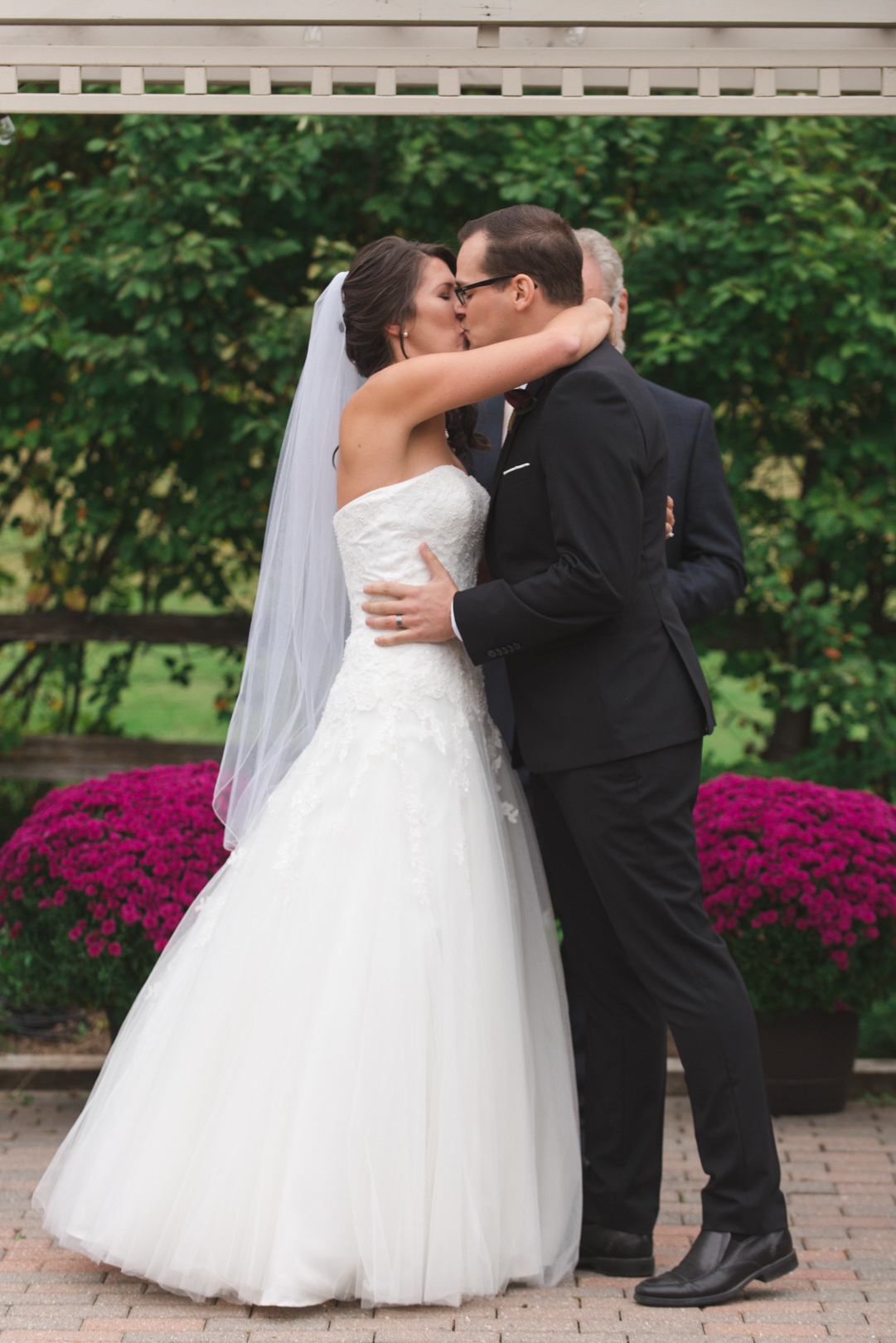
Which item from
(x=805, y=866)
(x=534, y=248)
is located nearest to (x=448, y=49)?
(x=534, y=248)

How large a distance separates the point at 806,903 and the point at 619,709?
5.05 ft

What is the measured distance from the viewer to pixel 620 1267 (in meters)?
3.05

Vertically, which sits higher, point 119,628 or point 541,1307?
point 119,628

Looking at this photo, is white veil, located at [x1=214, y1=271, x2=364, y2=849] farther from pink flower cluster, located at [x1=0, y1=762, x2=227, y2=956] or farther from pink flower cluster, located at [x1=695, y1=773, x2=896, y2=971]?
pink flower cluster, located at [x1=695, y1=773, x2=896, y2=971]

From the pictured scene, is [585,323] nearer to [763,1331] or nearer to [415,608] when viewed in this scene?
[415,608]

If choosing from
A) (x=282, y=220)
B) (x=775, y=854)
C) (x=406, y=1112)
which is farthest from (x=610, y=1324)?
(x=282, y=220)

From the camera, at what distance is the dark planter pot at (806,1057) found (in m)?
4.25

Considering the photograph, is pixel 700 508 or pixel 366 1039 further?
pixel 700 508

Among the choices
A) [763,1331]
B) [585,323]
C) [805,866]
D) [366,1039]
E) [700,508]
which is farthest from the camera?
[805,866]

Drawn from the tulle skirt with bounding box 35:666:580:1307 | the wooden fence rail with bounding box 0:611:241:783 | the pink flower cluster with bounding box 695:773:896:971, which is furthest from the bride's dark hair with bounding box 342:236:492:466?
the wooden fence rail with bounding box 0:611:241:783

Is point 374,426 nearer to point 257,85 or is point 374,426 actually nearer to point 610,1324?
point 257,85

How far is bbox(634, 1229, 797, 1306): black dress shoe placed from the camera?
279cm

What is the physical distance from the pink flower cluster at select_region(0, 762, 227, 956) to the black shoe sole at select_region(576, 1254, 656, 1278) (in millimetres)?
1534

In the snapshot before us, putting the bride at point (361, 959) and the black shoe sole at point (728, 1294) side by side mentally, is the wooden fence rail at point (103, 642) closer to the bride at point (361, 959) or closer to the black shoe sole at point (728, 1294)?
the bride at point (361, 959)
